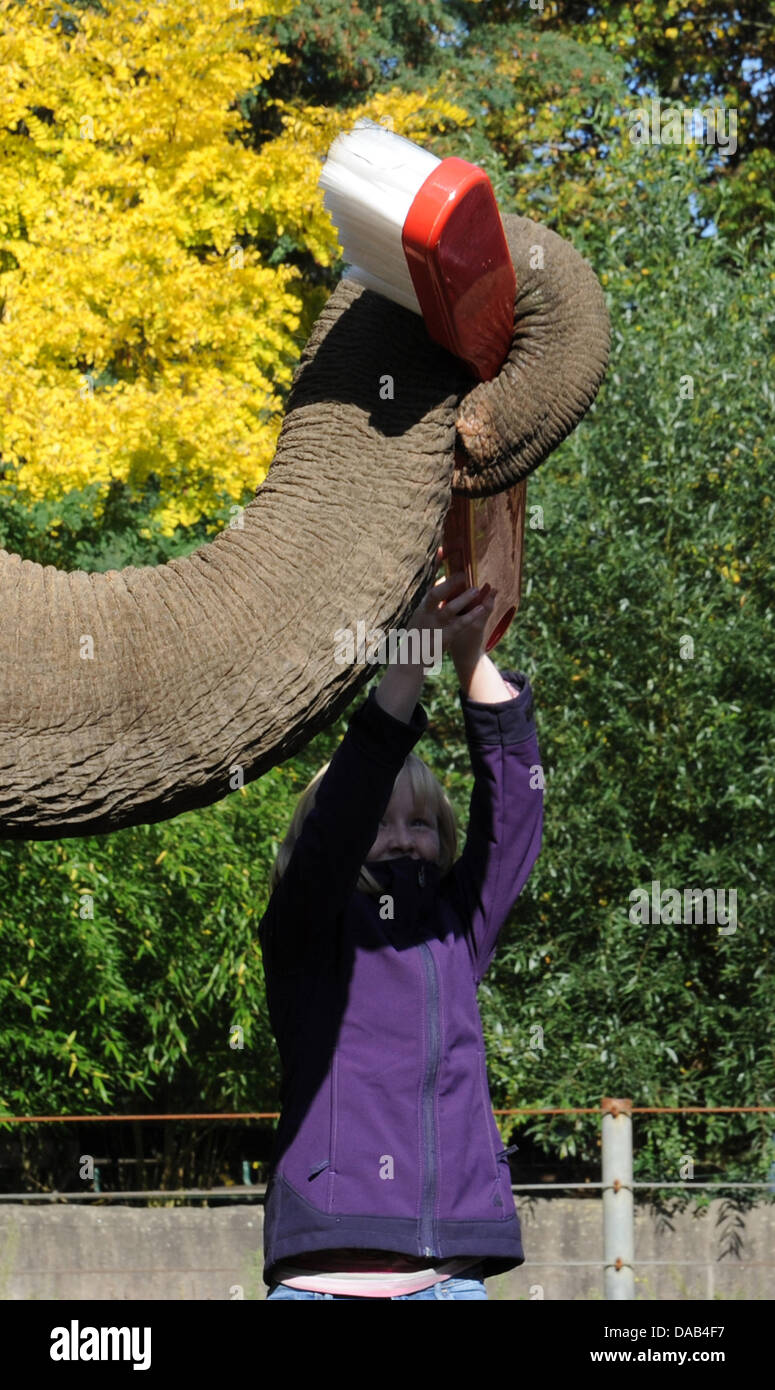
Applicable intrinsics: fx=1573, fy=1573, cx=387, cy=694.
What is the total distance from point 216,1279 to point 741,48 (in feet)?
48.5

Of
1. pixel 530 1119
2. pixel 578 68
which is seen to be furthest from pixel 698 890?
pixel 578 68

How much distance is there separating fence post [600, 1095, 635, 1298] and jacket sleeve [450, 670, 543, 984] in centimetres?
321

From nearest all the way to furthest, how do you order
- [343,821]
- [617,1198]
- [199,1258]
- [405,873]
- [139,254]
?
[343,821] → [405,873] → [617,1198] → [199,1258] → [139,254]

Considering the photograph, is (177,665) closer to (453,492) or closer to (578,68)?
(453,492)

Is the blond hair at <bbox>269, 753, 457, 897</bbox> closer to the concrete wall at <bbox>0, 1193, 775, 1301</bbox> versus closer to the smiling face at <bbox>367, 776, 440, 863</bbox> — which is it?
the smiling face at <bbox>367, 776, 440, 863</bbox>

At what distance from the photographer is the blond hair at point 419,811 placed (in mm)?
2588

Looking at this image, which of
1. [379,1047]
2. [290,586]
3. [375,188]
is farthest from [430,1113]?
[375,188]

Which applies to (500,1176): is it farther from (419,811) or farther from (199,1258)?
(199,1258)

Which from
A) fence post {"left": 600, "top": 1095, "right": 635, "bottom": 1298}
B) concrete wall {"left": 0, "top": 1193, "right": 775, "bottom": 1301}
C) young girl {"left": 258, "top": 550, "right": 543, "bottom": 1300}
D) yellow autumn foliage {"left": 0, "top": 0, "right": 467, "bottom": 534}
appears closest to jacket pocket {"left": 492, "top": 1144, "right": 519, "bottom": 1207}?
young girl {"left": 258, "top": 550, "right": 543, "bottom": 1300}

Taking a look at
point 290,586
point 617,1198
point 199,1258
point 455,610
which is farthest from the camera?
point 199,1258

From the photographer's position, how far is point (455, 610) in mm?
2152

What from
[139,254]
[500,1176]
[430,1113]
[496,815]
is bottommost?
[500,1176]

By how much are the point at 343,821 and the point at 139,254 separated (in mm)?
7821

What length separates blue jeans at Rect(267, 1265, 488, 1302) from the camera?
2350mm
